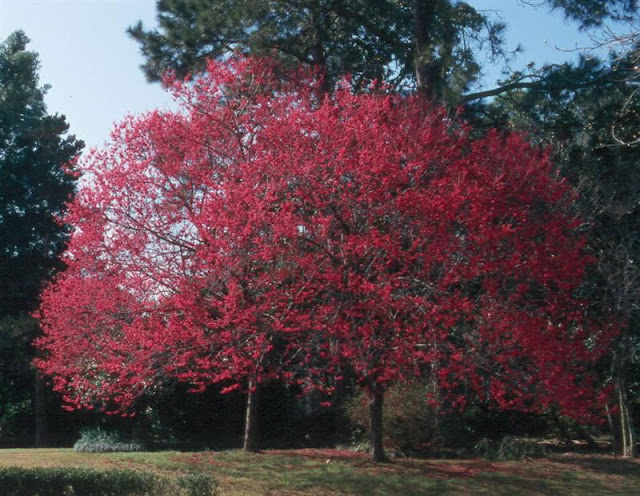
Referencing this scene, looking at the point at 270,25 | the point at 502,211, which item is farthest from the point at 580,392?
the point at 270,25

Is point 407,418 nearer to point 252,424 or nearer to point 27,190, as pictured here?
point 252,424

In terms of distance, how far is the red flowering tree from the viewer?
12.4 meters

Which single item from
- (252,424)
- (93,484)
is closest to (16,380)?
(252,424)

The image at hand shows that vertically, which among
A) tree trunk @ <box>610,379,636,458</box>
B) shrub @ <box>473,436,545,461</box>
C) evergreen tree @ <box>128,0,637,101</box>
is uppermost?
evergreen tree @ <box>128,0,637,101</box>

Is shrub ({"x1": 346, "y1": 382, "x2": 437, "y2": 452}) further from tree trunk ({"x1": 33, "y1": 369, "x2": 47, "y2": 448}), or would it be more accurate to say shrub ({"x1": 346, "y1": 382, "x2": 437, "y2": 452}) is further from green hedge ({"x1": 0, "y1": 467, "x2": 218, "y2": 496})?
tree trunk ({"x1": 33, "y1": 369, "x2": 47, "y2": 448})

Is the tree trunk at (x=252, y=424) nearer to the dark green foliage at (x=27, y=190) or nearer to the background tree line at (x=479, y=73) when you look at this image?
the background tree line at (x=479, y=73)

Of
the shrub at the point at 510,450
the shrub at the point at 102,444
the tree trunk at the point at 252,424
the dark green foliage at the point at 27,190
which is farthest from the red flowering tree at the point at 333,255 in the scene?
the dark green foliage at the point at 27,190

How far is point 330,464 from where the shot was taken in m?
14.3

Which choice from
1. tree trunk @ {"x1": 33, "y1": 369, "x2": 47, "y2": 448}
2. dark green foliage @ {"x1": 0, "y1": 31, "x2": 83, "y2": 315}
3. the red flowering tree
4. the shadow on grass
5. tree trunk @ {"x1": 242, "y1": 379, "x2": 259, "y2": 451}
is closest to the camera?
the red flowering tree

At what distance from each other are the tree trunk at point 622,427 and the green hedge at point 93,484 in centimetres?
1010

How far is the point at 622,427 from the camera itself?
16.9 metres

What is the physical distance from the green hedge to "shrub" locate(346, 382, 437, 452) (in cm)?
623

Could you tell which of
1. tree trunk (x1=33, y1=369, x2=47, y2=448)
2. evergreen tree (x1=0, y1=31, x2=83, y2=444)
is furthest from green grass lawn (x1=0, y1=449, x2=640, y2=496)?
evergreen tree (x1=0, y1=31, x2=83, y2=444)

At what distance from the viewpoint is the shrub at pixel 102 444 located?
57.5ft
